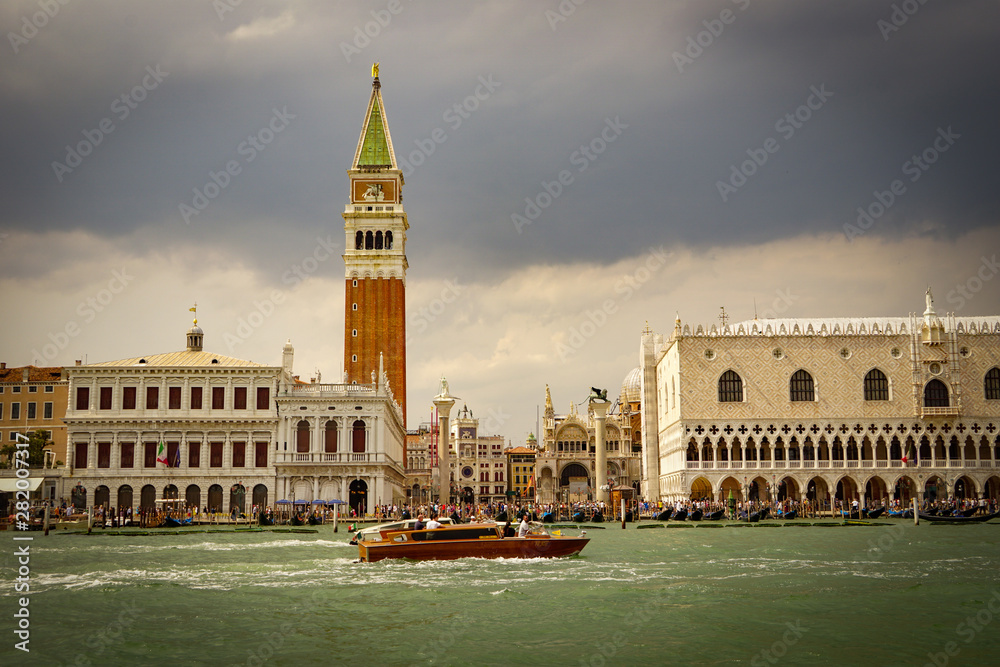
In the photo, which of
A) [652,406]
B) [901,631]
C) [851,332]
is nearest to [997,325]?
[851,332]

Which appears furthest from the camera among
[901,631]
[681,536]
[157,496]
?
[157,496]

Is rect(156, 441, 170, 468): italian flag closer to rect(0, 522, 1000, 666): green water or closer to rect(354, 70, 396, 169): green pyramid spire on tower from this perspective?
rect(0, 522, 1000, 666): green water

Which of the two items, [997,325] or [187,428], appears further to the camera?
[997,325]

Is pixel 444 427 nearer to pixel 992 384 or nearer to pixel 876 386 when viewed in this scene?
pixel 876 386

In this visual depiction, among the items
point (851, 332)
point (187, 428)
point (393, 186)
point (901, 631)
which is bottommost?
point (901, 631)

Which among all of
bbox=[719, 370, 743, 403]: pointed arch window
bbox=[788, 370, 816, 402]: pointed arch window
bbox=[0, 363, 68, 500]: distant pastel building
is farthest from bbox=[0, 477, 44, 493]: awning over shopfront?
bbox=[788, 370, 816, 402]: pointed arch window

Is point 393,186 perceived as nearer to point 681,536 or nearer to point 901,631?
point 681,536

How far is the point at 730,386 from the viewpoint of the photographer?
2657 inches

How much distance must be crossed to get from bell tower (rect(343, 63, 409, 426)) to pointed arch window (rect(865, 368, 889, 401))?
33.0 meters

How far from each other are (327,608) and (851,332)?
5498cm

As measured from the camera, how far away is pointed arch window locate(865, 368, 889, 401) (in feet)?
219

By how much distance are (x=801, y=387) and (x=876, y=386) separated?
486 cm

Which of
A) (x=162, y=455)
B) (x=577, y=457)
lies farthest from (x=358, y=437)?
(x=577, y=457)

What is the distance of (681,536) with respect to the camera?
1613 inches
